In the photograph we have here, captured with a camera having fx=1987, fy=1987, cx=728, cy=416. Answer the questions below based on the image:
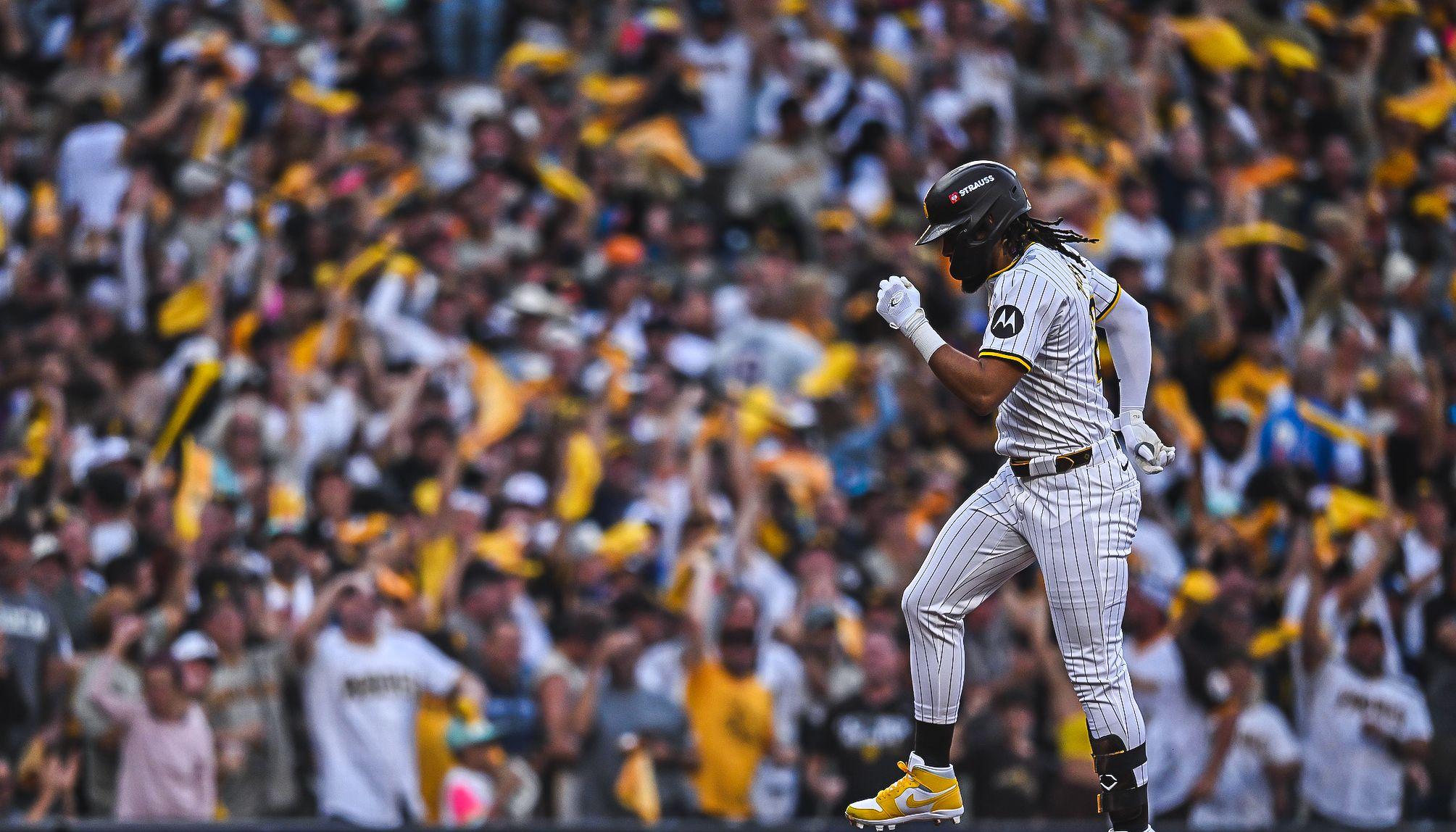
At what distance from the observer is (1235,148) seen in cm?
1537

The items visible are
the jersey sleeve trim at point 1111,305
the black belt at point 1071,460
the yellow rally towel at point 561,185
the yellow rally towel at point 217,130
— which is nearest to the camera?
the black belt at point 1071,460

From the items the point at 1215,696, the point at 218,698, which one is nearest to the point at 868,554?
the point at 1215,696

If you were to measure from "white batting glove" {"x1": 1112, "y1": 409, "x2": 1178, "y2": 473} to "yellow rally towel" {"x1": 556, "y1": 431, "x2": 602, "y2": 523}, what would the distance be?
5.29 metres

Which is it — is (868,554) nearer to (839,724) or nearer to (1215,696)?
(839,724)

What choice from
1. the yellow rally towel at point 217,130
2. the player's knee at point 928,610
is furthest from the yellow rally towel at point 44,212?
the player's knee at point 928,610

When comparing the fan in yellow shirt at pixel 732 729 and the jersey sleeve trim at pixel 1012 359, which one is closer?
the jersey sleeve trim at pixel 1012 359

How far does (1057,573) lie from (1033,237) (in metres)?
1.17

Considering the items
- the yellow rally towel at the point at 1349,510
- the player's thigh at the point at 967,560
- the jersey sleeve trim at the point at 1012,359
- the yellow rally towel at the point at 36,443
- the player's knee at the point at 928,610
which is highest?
the jersey sleeve trim at the point at 1012,359

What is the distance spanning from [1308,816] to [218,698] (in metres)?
5.95

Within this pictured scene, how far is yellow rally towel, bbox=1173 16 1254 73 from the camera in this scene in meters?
16.1

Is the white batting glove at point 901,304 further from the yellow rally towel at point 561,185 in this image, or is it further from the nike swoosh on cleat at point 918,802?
the yellow rally towel at point 561,185

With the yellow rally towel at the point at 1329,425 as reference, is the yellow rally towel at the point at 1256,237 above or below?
above

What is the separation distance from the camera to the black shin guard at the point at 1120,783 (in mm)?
6770

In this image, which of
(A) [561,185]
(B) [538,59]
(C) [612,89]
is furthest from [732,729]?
(B) [538,59]
